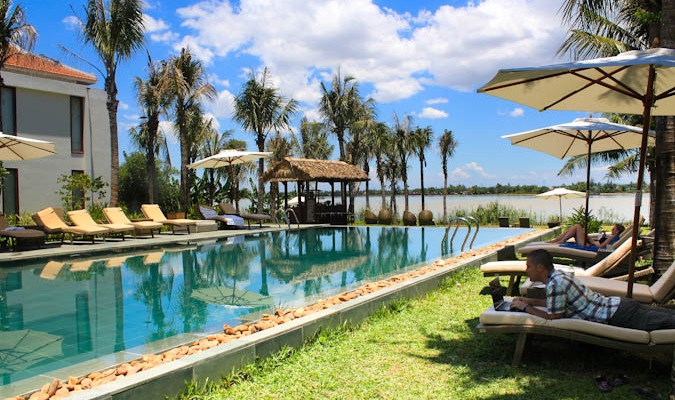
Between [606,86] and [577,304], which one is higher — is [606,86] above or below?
above

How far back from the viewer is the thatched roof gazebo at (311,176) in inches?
870

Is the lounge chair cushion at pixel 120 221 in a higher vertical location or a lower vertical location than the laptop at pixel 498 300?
higher

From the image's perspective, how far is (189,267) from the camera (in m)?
10.4

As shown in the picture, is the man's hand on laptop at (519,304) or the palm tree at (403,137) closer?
the man's hand on laptop at (519,304)

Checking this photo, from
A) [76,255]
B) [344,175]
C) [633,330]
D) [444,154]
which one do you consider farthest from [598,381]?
[444,154]

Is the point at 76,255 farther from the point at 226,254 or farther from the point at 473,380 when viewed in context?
the point at 473,380

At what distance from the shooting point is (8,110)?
18422 millimetres

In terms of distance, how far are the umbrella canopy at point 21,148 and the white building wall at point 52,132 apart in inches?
192

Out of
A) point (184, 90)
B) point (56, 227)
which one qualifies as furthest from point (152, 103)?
point (56, 227)

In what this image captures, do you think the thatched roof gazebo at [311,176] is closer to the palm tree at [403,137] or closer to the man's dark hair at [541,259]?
the palm tree at [403,137]

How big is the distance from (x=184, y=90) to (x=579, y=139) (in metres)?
17.4

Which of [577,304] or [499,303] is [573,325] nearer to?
[577,304]

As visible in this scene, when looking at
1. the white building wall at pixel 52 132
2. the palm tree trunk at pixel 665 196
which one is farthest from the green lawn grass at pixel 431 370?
the white building wall at pixel 52 132

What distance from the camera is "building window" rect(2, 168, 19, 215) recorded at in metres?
18.0
